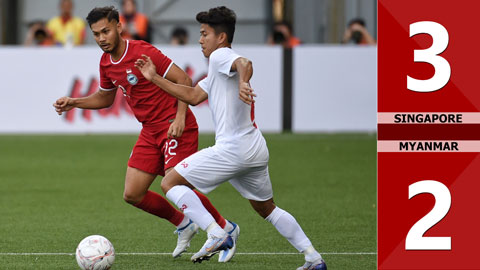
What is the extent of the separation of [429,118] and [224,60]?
156cm

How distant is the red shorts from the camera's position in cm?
710

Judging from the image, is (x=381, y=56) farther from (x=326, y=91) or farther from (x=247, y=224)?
(x=326, y=91)

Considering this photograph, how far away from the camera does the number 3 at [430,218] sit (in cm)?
499

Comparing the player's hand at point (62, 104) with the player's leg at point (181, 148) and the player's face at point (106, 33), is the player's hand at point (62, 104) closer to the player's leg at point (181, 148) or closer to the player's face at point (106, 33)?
the player's face at point (106, 33)

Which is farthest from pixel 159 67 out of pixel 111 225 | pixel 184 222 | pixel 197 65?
pixel 197 65

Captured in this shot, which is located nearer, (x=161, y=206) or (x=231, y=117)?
(x=231, y=117)

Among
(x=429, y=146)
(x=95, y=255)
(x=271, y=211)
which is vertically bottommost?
(x=95, y=255)

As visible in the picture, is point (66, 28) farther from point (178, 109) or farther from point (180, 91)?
point (180, 91)

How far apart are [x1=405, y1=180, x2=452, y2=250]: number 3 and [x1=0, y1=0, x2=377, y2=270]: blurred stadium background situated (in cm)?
158

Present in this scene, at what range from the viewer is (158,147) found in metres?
7.24

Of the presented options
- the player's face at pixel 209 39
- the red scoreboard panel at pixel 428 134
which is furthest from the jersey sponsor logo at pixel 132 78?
the red scoreboard panel at pixel 428 134

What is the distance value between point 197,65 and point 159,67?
9.38 metres

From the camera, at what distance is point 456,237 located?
502cm

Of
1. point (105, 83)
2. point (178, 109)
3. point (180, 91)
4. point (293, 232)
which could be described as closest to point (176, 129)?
point (178, 109)
